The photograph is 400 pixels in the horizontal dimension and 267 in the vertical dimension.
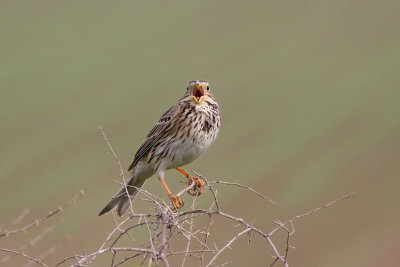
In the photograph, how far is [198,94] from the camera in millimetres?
8375

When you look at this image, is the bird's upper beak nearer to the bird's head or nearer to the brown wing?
the bird's head

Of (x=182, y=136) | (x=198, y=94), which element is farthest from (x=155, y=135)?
(x=198, y=94)

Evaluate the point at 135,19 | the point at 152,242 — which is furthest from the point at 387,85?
the point at 152,242

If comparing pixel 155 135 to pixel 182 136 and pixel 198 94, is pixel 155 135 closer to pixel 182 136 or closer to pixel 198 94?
pixel 182 136

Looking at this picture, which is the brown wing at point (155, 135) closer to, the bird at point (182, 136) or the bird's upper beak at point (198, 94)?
the bird at point (182, 136)

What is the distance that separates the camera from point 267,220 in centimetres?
1420

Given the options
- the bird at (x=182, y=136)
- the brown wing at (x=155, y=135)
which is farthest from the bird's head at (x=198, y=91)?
the brown wing at (x=155, y=135)

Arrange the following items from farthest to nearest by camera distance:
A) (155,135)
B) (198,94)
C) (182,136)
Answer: (155,135) → (198,94) → (182,136)

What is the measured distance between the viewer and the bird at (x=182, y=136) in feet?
26.9

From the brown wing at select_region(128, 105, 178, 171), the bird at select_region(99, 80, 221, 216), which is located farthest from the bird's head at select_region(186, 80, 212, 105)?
the brown wing at select_region(128, 105, 178, 171)

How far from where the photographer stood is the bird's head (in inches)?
325

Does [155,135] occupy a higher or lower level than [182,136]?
higher

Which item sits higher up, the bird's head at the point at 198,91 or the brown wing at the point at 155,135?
the bird's head at the point at 198,91

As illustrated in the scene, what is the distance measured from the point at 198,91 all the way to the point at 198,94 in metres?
0.03
